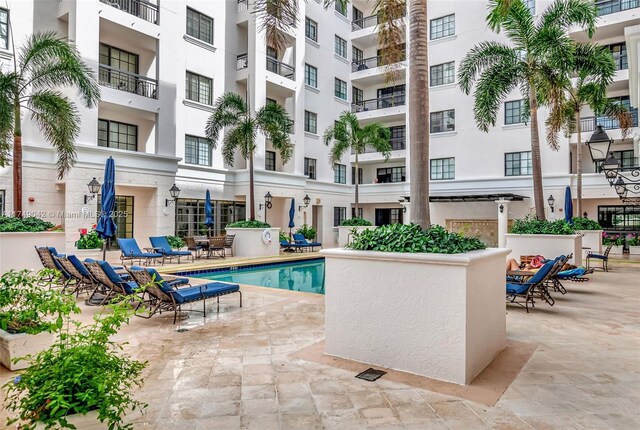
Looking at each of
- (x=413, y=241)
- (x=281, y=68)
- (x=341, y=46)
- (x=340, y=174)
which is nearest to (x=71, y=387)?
(x=413, y=241)

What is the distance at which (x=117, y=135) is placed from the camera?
1809 centimetres

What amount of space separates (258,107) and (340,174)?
881cm

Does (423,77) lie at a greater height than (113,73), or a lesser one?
lesser

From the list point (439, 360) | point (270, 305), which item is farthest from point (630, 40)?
point (270, 305)

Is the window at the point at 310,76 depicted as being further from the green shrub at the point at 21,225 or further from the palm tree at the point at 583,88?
the green shrub at the point at 21,225

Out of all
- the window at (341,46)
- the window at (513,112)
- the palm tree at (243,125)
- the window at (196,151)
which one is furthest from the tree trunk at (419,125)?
the window at (341,46)

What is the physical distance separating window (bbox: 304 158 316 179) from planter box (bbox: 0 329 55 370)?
70.3ft

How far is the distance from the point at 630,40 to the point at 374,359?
17.9 feet

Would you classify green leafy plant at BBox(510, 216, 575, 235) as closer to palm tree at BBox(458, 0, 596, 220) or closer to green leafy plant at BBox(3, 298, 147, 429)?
palm tree at BBox(458, 0, 596, 220)

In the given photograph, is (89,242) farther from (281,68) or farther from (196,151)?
(281,68)

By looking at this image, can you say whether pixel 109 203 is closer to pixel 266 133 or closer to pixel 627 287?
pixel 266 133

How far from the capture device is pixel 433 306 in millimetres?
4332

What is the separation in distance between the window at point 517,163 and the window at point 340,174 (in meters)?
10.3

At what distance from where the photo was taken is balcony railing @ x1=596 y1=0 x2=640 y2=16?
67.1ft
